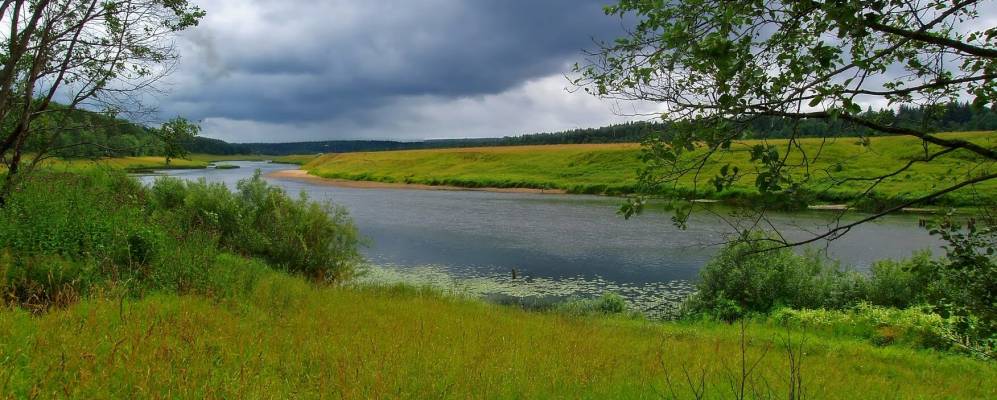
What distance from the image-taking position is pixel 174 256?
1055 centimetres

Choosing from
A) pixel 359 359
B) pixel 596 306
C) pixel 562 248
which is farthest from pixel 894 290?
pixel 359 359

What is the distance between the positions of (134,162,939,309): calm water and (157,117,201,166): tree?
1106cm

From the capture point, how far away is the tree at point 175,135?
10914 millimetres

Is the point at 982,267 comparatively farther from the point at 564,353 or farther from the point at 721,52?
the point at 564,353

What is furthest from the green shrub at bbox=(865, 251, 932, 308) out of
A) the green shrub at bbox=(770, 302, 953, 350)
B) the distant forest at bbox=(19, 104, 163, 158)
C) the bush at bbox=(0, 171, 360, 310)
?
the distant forest at bbox=(19, 104, 163, 158)

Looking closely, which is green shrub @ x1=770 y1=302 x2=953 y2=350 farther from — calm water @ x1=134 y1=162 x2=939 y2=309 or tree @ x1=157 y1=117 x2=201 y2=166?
tree @ x1=157 y1=117 x2=201 y2=166

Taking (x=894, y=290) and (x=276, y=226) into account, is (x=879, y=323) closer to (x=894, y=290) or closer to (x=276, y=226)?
(x=894, y=290)

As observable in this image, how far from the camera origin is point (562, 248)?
1201 inches

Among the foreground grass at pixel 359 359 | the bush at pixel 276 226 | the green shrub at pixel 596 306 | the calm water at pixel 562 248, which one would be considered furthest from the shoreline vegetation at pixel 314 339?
the calm water at pixel 562 248

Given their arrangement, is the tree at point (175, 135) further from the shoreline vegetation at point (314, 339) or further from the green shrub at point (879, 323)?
the green shrub at point (879, 323)

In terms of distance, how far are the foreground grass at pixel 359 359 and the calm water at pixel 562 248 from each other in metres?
4.70

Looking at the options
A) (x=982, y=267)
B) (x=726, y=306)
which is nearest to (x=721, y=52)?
(x=982, y=267)

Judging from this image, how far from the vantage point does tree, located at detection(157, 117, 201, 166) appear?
430 inches

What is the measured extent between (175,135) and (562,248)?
73.2 feet
